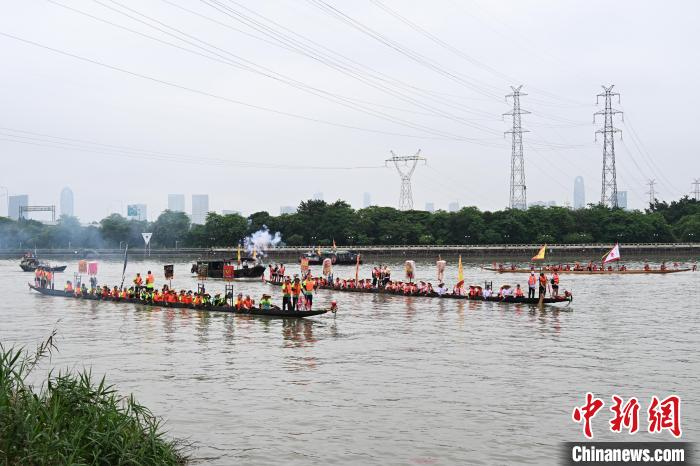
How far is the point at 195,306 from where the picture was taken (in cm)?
4594

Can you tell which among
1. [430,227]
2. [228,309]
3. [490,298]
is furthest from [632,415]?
[430,227]

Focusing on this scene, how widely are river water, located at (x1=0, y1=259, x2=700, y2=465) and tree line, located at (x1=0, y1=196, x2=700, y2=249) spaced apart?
101 metres

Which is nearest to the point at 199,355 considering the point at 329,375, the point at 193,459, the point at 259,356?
the point at 259,356

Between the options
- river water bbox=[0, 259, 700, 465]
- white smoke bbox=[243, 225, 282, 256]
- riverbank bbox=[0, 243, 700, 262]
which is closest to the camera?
river water bbox=[0, 259, 700, 465]

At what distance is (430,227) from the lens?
508ft

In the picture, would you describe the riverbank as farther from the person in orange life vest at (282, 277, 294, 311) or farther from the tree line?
the person in orange life vest at (282, 277, 294, 311)

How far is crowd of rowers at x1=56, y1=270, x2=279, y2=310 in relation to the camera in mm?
41634

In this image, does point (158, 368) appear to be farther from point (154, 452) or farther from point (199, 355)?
point (154, 452)

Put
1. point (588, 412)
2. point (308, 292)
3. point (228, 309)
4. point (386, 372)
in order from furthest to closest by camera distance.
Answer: point (228, 309)
point (308, 292)
point (386, 372)
point (588, 412)

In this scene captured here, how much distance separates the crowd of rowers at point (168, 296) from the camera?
1639 inches

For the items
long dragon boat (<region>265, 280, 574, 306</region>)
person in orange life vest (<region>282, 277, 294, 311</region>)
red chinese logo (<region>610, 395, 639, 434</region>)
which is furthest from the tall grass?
long dragon boat (<region>265, 280, 574, 306</region>)

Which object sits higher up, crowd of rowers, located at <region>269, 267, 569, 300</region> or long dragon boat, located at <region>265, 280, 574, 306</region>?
crowd of rowers, located at <region>269, 267, 569, 300</region>

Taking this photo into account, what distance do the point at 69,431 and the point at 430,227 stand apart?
142 m

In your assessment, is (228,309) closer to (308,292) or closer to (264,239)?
(308,292)
